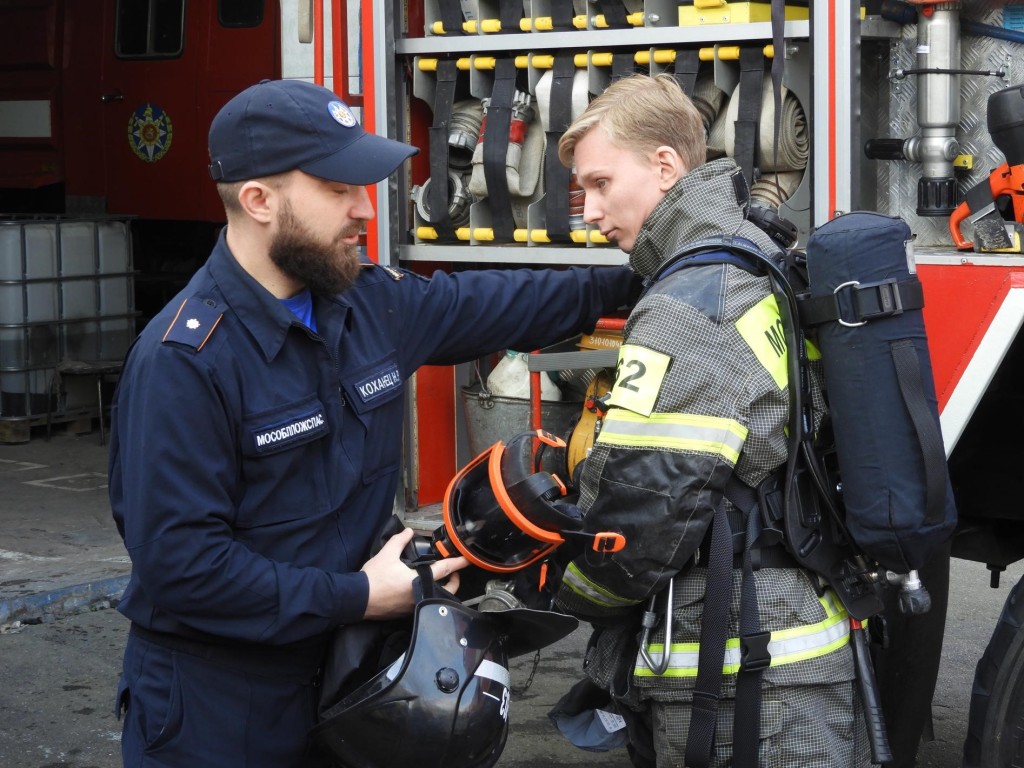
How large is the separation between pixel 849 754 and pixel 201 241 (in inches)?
289

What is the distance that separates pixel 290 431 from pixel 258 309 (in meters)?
0.21

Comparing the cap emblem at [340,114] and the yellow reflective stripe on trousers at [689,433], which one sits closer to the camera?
the yellow reflective stripe on trousers at [689,433]

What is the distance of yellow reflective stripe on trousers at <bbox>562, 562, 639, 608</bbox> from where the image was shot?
2.22 m

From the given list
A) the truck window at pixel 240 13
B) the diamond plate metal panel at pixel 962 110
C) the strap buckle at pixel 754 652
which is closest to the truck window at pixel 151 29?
the truck window at pixel 240 13

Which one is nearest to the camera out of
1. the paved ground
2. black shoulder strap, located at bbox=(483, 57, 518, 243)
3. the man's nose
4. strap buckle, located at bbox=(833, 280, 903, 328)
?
strap buckle, located at bbox=(833, 280, 903, 328)

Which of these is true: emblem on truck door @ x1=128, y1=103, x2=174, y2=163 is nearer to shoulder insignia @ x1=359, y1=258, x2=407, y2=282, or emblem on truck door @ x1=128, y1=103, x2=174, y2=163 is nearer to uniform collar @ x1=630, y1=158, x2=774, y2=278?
shoulder insignia @ x1=359, y1=258, x2=407, y2=282

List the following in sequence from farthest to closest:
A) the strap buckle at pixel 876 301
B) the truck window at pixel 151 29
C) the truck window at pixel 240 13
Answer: the truck window at pixel 151 29 → the truck window at pixel 240 13 → the strap buckle at pixel 876 301

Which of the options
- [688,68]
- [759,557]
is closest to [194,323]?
[759,557]

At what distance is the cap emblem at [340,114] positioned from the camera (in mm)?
2248

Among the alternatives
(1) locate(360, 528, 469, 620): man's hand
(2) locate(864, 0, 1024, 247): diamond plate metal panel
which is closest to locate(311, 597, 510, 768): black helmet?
(1) locate(360, 528, 469, 620): man's hand

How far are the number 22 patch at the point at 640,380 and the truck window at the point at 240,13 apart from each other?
6.37 meters

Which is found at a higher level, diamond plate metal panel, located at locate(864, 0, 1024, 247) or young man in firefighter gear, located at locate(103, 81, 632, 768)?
diamond plate metal panel, located at locate(864, 0, 1024, 247)

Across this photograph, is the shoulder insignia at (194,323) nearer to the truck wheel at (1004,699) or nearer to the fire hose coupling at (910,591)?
the fire hose coupling at (910,591)

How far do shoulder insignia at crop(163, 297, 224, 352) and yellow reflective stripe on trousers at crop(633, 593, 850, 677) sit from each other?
2.97ft
